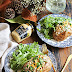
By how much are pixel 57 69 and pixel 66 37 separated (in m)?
0.40

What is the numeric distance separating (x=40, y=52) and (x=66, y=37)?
0.37 meters

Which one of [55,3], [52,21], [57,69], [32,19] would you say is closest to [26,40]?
[32,19]

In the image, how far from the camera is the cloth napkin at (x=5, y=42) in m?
1.61

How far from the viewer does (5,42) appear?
5.47 feet

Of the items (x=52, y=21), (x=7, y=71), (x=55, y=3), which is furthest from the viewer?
(x=55, y=3)

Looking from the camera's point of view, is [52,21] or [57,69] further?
[52,21]

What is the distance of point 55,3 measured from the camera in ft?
6.66

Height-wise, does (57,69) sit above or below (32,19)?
below

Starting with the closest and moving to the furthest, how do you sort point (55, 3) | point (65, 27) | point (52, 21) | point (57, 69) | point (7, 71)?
point (7, 71)
point (57, 69)
point (65, 27)
point (52, 21)
point (55, 3)

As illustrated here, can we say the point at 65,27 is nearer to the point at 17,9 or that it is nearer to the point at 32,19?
the point at 32,19

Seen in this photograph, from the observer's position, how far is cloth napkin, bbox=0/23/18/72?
1606mm

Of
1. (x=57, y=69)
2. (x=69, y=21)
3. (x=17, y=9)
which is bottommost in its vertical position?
(x=57, y=69)

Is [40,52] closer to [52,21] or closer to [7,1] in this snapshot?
[52,21]

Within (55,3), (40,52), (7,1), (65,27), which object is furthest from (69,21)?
(7,1)
